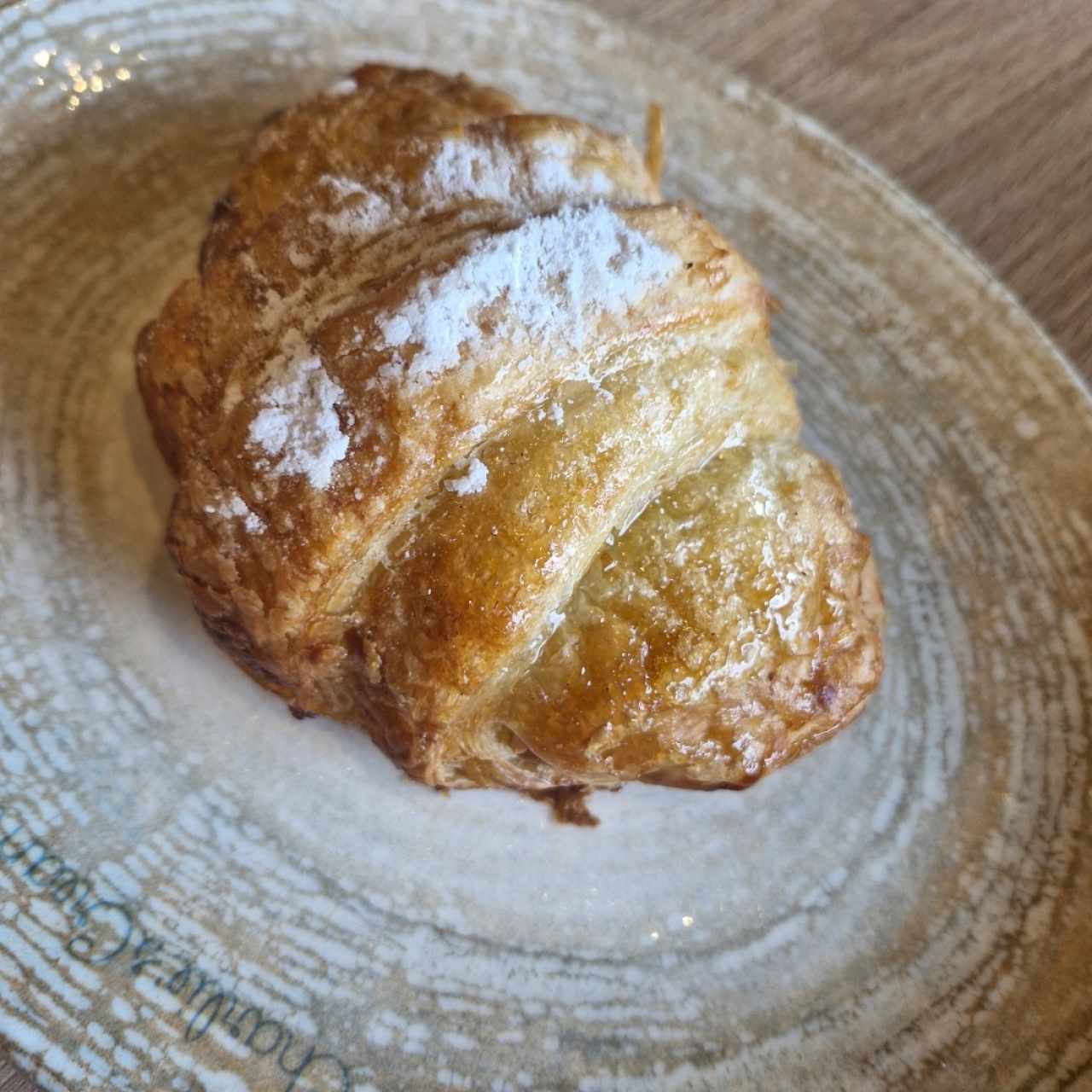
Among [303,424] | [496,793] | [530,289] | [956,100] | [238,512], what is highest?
[956,100]

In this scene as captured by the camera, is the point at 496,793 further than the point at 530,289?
Yes

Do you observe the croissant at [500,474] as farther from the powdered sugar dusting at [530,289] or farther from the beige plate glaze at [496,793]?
the beige plate glaze at [496,793]

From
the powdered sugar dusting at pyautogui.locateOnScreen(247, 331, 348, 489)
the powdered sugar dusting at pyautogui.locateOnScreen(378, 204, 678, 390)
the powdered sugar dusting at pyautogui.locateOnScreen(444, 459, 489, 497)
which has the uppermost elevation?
the powdered sugar dusting at pyautogui.locateOnScreen(378, 204, 678, 390)

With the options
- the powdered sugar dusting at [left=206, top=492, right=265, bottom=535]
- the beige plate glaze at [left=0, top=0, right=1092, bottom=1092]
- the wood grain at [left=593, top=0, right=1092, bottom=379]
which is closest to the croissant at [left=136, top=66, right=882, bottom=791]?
the powdered sugar dusting at [left=206, top=492, right=265, bottom=535]

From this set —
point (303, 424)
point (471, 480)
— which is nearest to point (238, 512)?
point (303, 424)

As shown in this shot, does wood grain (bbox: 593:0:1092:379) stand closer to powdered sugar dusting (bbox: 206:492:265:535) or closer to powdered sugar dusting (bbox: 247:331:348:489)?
powdered sugar dusting (bbox: 247:331:348:489)

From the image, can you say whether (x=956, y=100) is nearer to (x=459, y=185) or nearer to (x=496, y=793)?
(x=459, y=185)

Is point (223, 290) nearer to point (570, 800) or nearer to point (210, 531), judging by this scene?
point (210, 531)

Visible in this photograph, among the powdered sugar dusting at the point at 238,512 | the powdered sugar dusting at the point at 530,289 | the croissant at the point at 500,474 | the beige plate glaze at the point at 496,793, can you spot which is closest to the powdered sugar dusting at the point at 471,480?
the croissant at the point at 500,474
